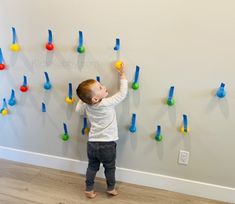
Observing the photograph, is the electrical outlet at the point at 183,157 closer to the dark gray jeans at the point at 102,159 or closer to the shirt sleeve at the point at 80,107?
the dark gray jeans at the point at 102,159

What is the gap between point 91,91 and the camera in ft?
4.62

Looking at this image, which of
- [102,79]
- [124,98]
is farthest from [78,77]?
[124,98]

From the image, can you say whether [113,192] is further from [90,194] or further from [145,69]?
[145,69]

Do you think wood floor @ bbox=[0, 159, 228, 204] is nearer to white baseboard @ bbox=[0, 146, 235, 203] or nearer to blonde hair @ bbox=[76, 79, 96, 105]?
white baseboard @ bbox=[0, 146, 235, 203]

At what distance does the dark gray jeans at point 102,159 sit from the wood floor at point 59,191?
0.31ft

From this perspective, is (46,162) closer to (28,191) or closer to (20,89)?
(28,191)

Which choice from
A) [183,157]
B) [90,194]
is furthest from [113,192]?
[183,157]

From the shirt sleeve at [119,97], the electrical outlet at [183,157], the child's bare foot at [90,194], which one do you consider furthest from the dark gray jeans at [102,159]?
the electrical outlet at [183,157]

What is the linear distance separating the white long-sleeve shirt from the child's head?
46 mm

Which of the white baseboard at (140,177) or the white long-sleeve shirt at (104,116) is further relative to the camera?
the white baseboard at (140,177)

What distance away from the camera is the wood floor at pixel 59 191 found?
160 cm

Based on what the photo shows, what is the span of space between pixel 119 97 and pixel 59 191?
75 cm

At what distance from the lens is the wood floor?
5.24 feet

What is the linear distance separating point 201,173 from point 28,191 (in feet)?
3.63
